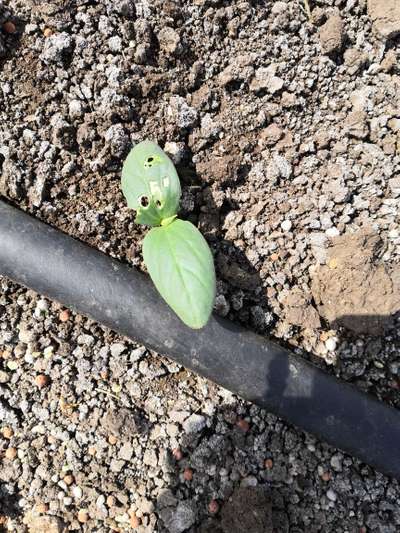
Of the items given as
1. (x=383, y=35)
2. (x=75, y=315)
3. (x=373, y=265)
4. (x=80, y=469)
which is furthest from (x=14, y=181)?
(x=383, y=35)

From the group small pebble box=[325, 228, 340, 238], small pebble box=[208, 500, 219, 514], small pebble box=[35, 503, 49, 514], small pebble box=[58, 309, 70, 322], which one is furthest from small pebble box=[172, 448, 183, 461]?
small pebble box=[325, 228, 340, 238]

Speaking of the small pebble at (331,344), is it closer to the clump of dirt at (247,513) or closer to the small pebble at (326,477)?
the small pebble at (326,477)

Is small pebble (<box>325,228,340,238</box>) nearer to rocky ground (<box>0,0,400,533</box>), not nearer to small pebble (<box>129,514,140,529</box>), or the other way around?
rocky ground (<box>0,0,400,533</box>)

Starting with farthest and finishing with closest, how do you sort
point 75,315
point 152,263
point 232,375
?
point 75,315, point 232,375, point 152,263

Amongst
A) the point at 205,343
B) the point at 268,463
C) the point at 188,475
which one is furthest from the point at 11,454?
the point at 268,463

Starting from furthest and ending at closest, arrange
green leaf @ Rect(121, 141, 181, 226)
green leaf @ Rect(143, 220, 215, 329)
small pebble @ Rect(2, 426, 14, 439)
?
small pebble @ Rect(2, 426, 14, 439) → green leaf @ Rect(121, 141, 181, 226) → green leaf @ Rect(143, 220, 215, 329)

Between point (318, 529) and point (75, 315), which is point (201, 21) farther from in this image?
point (318, 529)
